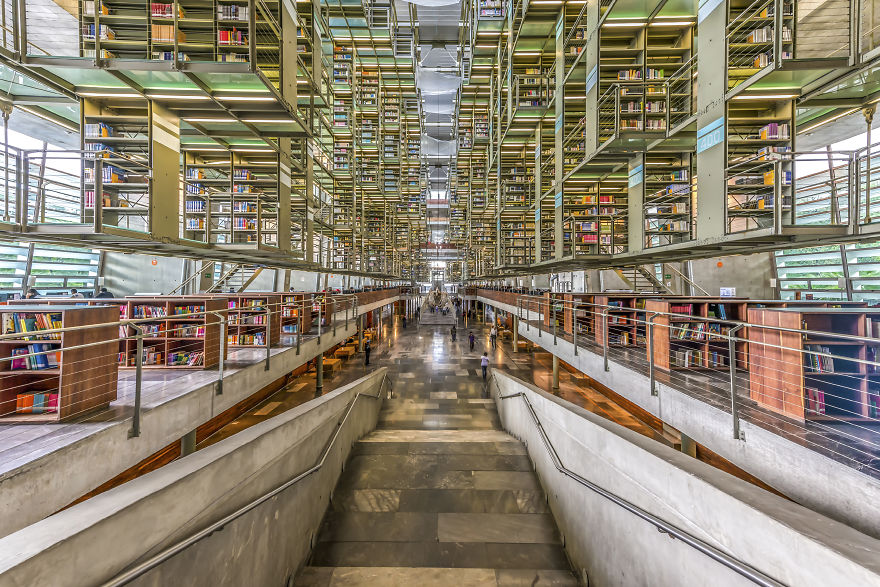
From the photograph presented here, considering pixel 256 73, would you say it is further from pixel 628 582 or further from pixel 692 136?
pixel 692 136

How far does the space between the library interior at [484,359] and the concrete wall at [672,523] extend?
0.01 metres

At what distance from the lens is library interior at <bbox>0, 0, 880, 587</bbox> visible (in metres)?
1.84

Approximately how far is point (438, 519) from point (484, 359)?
6.60 meters

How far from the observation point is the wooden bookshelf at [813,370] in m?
2.37

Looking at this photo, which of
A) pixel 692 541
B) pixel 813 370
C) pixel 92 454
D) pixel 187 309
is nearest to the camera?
pixel 692 541

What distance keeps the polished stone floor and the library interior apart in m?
0.03

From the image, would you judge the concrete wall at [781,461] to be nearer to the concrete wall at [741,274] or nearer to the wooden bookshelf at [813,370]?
the wooden bookshelf at [813,370]

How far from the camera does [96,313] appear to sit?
273 cm

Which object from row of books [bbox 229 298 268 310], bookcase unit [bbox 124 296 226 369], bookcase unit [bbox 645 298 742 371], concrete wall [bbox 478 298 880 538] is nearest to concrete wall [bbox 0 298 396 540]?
bookcase unit [bbox 124 296 226 369]

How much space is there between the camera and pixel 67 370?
2.56 m

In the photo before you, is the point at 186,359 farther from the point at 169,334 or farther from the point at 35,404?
the point at 35,404

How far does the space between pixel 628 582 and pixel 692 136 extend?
6502 mm

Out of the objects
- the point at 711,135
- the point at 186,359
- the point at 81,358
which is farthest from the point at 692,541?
the point at 186,359

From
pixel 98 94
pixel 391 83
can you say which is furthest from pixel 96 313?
pixel 391 83
